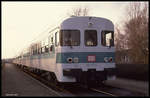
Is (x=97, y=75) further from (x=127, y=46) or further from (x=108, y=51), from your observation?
(x=127, y=46)

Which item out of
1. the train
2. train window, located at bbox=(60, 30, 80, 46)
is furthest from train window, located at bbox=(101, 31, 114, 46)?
train window, located at bbox=(60, 30, 80, 46)

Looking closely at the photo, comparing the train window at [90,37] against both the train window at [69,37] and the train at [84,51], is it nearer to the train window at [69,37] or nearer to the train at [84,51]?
the train at [84,51]

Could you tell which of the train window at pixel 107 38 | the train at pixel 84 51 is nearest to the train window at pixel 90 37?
the train at pixel 84 51

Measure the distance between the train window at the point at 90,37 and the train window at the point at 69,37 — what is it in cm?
37

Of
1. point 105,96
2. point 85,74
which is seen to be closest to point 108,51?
point 85,74

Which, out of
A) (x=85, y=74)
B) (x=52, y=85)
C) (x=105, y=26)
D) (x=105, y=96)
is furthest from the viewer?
(x=52, y=85)

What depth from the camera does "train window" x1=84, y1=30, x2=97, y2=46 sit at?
11.7 metres

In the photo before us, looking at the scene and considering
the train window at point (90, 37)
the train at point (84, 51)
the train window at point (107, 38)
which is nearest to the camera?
the train at point (84, 51)

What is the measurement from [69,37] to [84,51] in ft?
2.83

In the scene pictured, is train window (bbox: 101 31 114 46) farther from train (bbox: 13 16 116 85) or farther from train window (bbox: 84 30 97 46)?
train window (bbox: 84 30 97 46)

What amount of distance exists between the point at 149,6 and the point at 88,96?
24.8 meters

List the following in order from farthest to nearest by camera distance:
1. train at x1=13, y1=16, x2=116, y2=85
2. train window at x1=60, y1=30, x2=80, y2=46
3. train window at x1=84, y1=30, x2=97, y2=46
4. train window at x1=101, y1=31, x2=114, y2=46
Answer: train window at x1=101, y1=31, x2=114, y2=46
train window at x1=84, y1=30, x2=97, y2=46
train window at x1=60, y1=30, x2=80, y2=46
train at x1=13, y1=16, x2=116, y2=85

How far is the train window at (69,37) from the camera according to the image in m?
11.4

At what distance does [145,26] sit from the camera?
103 feet
